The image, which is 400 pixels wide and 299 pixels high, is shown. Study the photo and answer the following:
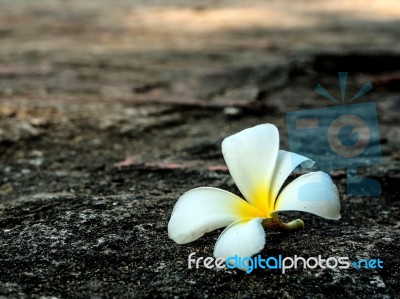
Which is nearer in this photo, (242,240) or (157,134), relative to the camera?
(242,240)

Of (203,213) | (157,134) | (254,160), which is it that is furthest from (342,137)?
(203,213)

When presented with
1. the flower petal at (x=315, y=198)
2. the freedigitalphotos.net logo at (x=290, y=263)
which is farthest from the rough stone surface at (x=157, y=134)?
the flower petal at (x=315, y=198)

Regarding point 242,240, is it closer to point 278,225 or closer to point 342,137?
point 278,225

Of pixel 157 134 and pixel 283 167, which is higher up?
pixel 283 167

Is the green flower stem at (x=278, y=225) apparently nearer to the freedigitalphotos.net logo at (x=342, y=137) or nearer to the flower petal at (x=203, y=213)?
the flower petal at (x=203, y=213)

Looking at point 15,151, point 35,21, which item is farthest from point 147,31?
point 15,151

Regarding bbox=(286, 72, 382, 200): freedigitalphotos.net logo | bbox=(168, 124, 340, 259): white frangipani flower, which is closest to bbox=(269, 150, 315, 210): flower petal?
bbox=(168, 124, 340, 259): white frangipani flower

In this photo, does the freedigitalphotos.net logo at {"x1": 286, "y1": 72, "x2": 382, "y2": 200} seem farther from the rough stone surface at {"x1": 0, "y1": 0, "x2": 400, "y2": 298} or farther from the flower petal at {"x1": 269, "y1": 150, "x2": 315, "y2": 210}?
the flower petal at {"x1": 269, "y1": 150, "x2": 315, "y2": 210}
